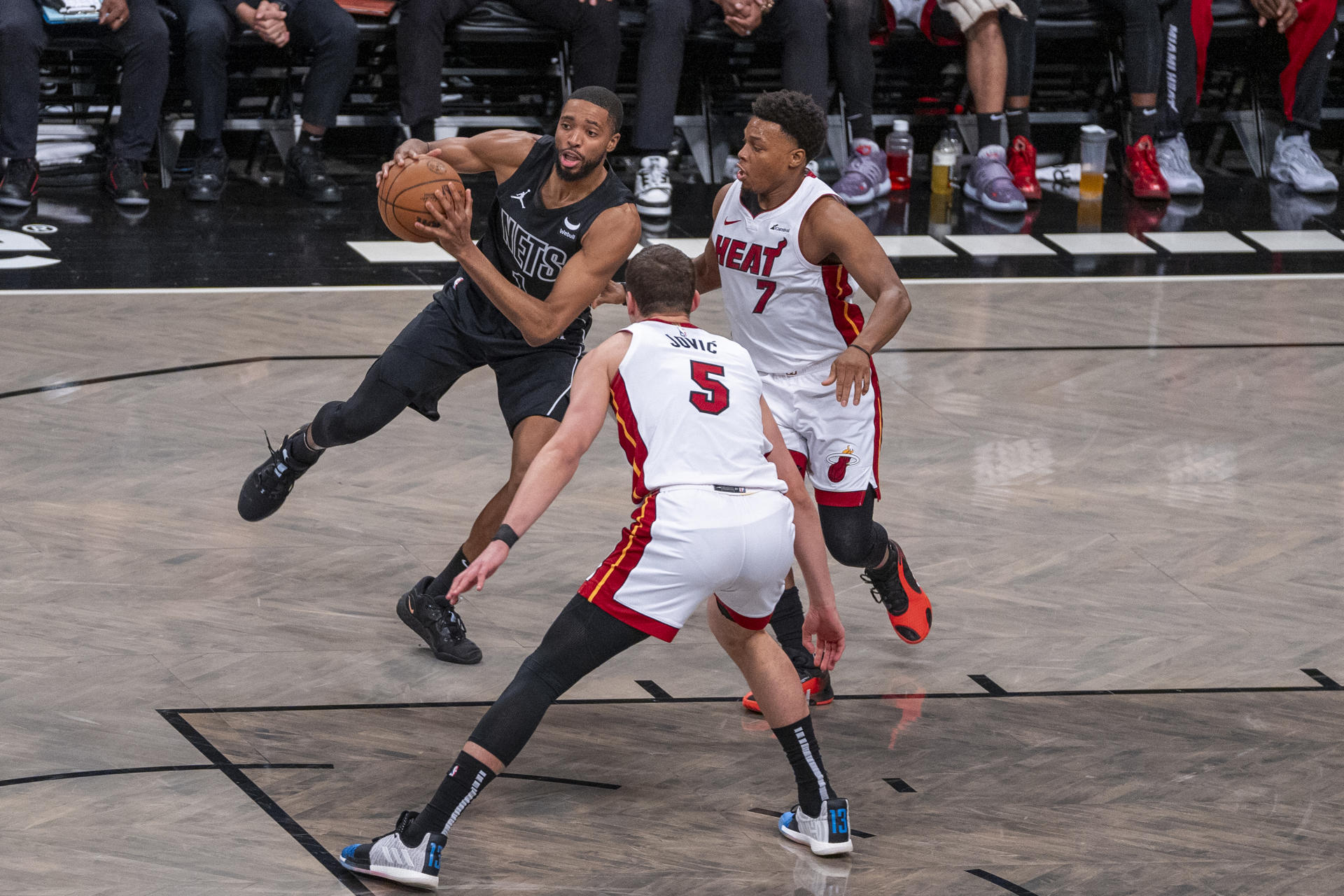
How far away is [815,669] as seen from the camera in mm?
4648

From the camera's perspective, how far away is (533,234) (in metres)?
5.00

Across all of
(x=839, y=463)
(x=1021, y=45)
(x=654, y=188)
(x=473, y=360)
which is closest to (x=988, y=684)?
(x=839, y=463)

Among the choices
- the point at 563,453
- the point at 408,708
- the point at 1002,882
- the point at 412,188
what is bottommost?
the point at 408,708

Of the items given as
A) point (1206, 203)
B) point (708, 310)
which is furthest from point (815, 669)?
point (1206, 203)

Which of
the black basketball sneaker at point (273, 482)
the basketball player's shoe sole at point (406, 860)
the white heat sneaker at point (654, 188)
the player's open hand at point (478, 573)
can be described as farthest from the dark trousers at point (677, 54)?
the basketball player's shoe sole at point (406, 860)

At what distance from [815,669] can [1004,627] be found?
0.77 m

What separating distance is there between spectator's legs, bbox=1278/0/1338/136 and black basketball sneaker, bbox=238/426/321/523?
26.0ft

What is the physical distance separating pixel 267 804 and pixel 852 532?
5.96ft

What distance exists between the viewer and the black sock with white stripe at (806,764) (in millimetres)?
3736

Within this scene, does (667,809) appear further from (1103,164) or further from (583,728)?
(1103,164)

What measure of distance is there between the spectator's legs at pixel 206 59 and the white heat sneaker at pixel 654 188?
7.75 ft

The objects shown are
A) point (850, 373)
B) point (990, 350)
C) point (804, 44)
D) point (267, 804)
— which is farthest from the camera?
point (804, 44)

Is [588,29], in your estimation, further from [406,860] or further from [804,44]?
[406,860]

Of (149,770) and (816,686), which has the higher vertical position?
(149,770)
